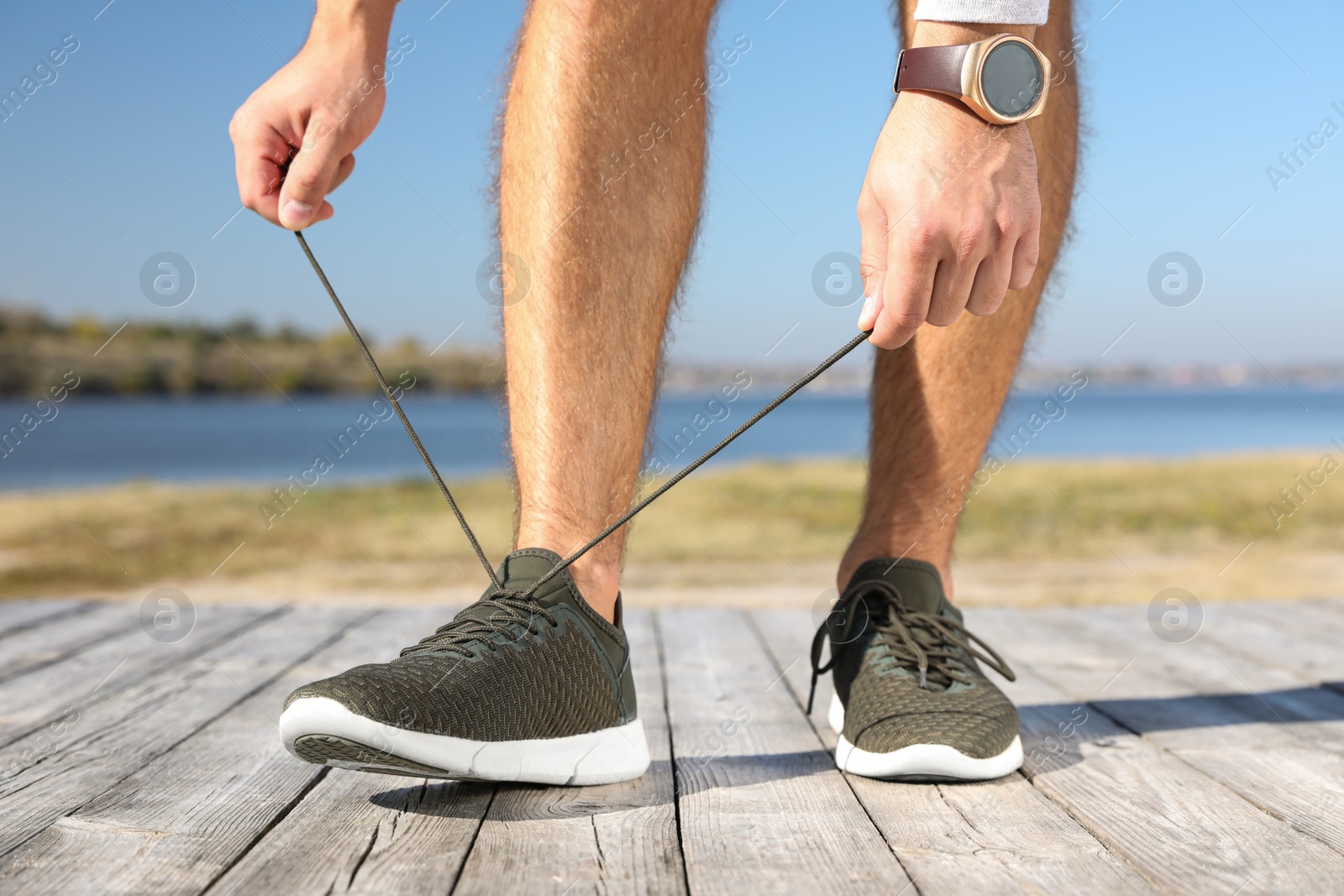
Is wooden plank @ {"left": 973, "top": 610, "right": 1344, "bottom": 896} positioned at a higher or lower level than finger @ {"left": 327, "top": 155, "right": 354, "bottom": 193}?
lower

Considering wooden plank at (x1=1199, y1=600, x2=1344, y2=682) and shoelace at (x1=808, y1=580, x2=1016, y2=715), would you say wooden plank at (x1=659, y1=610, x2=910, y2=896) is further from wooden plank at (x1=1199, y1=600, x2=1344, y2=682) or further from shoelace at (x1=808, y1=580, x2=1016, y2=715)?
wooden plank at (x1=1199, y1=600, x2=1344, y2=682)

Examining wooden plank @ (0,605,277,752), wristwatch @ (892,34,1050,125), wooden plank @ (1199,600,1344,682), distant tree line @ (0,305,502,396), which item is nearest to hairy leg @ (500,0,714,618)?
wristwatch @ (892,34,1050,125)

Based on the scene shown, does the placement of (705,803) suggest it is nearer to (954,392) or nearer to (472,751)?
(472,751)

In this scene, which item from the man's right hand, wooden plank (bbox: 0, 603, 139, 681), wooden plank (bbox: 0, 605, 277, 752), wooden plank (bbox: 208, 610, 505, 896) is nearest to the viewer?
wooden plank (bbox: 208, 610, 505, 896)

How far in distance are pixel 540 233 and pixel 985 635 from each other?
4.39 feet

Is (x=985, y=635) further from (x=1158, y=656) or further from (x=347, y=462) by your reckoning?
(x=347, y=462)

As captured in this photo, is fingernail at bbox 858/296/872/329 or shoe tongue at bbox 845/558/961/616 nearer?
fingernail at bbox 858/296/872/329

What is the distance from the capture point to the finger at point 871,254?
2.78 feet

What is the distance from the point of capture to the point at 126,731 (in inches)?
48.4

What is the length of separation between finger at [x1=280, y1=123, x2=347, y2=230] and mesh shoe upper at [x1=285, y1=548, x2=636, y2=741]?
447 millimetres

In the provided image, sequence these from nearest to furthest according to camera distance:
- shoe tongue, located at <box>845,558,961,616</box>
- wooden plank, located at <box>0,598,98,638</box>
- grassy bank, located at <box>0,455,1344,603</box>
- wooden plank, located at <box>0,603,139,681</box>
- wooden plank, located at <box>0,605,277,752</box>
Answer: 1. shoe tongue, located at <box>845,558,961,616</box>
2. wooden plank, located at <box>0,605,277,752</box>
3. wooden plank, located at <box>0,603,139,681</box>
4. wooden plank, located at <box>0,598,98,638</box>
5. grassy bank, located at <box>0,455,1344,603</box>

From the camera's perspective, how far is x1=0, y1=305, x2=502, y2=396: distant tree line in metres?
25.8

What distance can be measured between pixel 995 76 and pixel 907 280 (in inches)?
7.6

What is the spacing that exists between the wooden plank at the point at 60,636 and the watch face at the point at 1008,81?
1.64m
